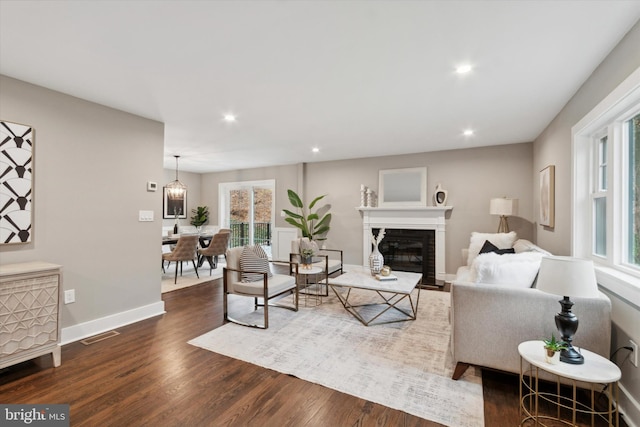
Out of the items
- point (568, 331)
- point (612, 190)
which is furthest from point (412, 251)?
point (568, 331)

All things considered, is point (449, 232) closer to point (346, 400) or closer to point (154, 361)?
point (346, 400)

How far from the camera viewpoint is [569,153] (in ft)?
9.60

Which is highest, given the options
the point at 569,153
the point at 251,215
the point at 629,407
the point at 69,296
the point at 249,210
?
the point at 569,153

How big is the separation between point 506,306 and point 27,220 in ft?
12.9

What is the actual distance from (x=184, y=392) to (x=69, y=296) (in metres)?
1.74

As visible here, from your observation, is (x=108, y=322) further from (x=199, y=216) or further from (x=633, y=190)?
(x=199, y=216)

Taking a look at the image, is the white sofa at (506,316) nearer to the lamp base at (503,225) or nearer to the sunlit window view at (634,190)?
the sunlit window view at (634,190)

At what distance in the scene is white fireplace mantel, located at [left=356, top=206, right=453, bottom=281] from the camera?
5305mm

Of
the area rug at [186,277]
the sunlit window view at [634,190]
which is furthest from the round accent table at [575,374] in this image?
the area rug at [186,277]

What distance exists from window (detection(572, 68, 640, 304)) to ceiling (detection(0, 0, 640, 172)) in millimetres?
421

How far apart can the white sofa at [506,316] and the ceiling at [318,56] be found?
156cm

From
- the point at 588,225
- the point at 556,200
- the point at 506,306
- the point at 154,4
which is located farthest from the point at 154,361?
the point at 556,200

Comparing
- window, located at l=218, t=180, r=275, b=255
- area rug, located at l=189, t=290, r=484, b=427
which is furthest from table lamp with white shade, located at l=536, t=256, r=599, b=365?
window, located at l=218, t=180, r=275, b=255

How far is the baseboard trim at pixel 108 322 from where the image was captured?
2826 millimetres
